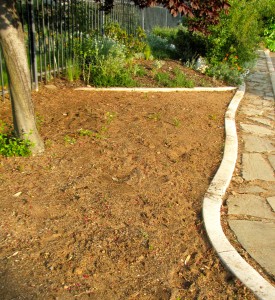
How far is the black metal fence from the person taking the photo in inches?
279

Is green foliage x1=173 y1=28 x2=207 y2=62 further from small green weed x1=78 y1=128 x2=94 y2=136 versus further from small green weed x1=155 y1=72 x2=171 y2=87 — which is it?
small green weed x1=78 y1=128 x2=94 y2=136

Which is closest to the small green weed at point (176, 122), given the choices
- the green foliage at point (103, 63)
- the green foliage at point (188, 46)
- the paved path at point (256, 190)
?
the paved path at point (256, 190)

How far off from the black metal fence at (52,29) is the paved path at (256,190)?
382 centimetres

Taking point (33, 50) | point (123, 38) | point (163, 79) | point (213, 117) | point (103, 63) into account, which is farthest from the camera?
point (123, 38)

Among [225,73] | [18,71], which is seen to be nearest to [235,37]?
[225,73]

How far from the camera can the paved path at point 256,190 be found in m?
3.20

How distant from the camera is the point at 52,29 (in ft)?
25.6

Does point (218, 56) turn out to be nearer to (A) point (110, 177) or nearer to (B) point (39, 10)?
(B) point (39, 10)

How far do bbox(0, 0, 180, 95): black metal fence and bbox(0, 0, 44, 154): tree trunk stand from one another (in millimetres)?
2344

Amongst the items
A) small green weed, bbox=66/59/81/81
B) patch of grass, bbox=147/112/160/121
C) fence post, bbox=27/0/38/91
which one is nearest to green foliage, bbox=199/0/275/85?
small green weed, bbox=66/59/81/81

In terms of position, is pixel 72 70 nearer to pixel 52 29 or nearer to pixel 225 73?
pixel 52 29

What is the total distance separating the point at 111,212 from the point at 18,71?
1802 mm

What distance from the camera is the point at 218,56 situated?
10.2 metres

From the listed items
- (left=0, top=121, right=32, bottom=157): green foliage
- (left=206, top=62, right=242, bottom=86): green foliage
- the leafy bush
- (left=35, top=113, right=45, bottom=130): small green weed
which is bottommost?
(left=206, top=62, right=242, bottom=86): green foliage
